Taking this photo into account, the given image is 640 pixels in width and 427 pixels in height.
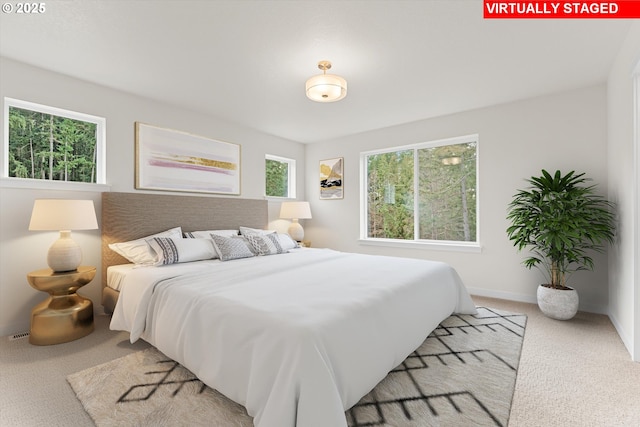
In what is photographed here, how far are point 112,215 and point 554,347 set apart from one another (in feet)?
14.1

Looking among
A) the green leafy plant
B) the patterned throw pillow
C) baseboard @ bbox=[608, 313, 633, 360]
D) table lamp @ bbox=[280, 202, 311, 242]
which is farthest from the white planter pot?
table lamp @ bbox=[280, 202, 311, 242]

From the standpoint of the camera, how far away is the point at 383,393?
1744mm

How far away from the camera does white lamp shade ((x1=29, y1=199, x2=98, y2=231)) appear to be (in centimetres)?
239

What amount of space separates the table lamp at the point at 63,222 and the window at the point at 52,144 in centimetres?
57

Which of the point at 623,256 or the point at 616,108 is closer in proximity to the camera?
the point at 623,256

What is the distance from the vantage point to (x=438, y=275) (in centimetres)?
262

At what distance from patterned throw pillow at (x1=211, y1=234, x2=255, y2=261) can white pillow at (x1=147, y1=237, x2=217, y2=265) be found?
0.11 metres

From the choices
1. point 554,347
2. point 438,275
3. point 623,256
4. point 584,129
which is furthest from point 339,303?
point 584,129

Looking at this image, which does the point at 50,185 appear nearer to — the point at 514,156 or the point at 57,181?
the point at 57,181

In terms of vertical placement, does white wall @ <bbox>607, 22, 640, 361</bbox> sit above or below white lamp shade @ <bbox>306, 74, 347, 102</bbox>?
below

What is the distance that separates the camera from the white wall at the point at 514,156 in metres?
3.17

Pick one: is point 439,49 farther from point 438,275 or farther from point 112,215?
point 112,215

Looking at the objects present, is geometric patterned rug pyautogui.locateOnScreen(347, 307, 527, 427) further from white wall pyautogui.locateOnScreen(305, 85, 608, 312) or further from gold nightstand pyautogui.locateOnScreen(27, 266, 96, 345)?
gold nightstand pyautogui.locateOnScreen(27, 266, 96, 345)

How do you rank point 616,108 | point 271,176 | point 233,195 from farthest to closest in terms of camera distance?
1. point 271,176
2. point 233,195
3. point 616,108
